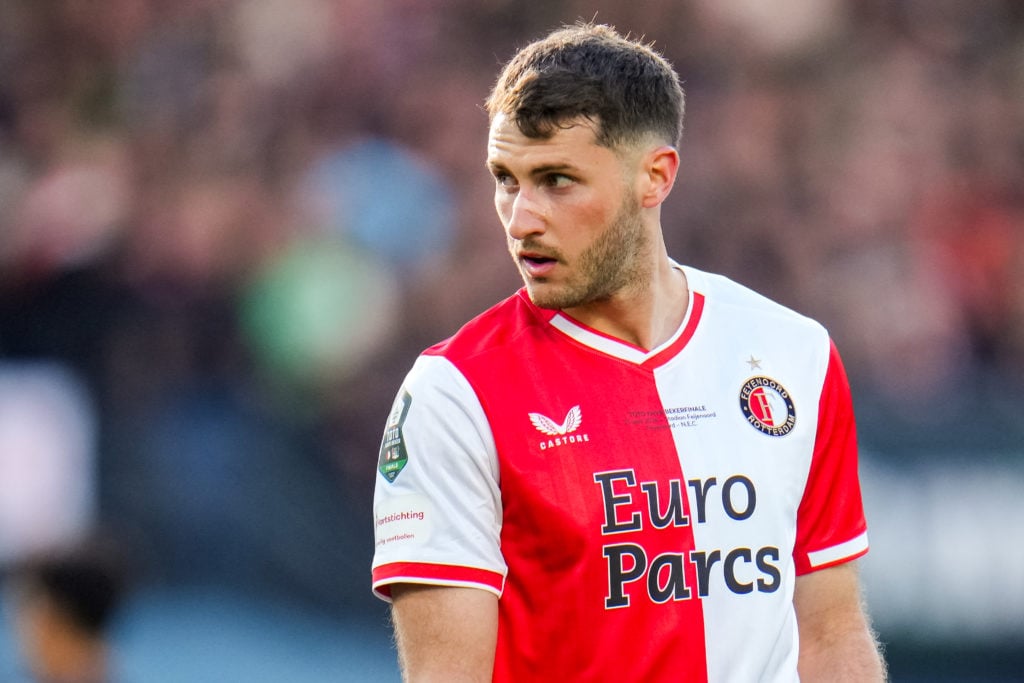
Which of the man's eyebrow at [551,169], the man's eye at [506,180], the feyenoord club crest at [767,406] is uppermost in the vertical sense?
the man's eye at [506,180]

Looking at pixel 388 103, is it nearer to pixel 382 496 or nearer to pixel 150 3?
pixel 150 3

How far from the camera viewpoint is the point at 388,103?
920 cm

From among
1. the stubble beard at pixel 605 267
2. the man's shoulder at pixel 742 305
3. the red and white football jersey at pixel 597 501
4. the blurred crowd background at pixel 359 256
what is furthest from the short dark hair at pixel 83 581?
the blurred crowd background at pixel 359 256

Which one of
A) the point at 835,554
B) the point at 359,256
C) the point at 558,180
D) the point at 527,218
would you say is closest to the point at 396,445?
the point at 527,218

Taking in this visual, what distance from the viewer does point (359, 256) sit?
820 centimetres

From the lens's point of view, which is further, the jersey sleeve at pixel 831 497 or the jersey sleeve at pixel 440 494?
the jersey sleeve at pixel 831 497

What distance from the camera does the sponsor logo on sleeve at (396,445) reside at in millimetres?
3217

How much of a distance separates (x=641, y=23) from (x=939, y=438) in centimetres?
391

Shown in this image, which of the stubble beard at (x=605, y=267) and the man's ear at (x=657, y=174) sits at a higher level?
the man's ear at (x=657, y=174)

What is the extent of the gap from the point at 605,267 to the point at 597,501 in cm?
52

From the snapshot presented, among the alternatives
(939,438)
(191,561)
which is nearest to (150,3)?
(191,561)

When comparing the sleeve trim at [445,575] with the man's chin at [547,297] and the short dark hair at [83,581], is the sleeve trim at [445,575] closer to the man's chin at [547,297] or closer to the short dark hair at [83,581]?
the man's chin at [547,297]

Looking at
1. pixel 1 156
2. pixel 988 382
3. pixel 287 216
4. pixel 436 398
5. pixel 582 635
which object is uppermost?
pixel 1 156

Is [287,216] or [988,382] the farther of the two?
[287,216]
